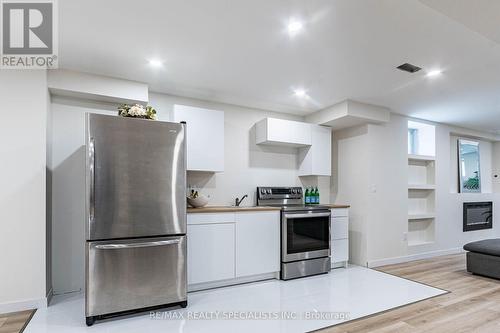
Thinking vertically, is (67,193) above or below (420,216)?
above

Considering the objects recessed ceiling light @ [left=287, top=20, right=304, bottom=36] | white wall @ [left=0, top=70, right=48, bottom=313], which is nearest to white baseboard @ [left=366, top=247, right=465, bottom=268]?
recessed ceiling light @ [left=287, top=20, right=304, bottom=36]

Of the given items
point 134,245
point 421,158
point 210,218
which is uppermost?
point 421,158

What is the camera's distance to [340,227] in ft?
13.6

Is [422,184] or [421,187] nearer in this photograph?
[421,187]

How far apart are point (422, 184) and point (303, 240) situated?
2.87 metres

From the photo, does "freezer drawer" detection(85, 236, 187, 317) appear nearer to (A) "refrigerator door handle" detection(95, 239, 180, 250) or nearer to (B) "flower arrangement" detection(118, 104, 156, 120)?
(A) "refrigerator door handle" detection(95, 239, 180, 250)

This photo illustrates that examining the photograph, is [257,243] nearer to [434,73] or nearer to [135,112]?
[135,112]

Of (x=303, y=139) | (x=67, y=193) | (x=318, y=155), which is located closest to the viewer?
(x=67, y=193)

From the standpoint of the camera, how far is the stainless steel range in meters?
3.62

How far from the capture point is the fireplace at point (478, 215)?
5590 mm

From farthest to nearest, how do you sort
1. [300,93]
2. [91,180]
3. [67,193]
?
[300,93] < [67,193] < [91,180]

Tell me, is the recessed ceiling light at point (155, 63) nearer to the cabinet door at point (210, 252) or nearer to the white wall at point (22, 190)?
the white wall at point (22, 190)

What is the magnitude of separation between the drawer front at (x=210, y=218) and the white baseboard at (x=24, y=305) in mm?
1539

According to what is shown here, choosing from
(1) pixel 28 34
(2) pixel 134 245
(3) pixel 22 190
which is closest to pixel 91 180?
(2) pixel 134 245
